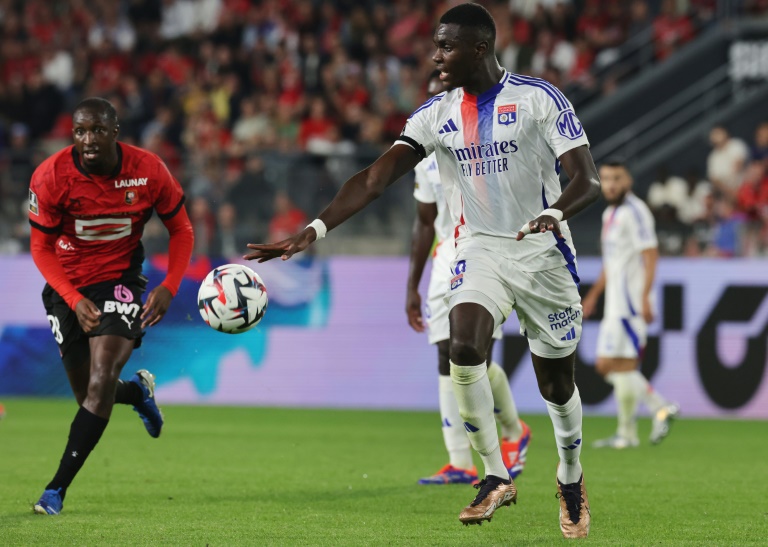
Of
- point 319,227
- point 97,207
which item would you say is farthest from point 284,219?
point 319,227

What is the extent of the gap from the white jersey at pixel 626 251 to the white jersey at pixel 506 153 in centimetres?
563

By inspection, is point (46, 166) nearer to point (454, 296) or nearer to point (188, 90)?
point (454, 296)

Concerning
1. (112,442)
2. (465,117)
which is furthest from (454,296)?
(112,442)

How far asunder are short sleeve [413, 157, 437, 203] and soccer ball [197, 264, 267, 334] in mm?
1960

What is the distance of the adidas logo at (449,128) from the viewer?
6512 mm

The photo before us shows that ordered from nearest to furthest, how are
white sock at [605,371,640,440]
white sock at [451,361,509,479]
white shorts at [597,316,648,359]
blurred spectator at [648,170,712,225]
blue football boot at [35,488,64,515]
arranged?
white sock at [451,361,509,479] → blue football boot at [35,488,64,515] → white sock at [605,371,640,440] → white shorts at [597,316,648,359] → blurred spectator at [648,170,712,225]

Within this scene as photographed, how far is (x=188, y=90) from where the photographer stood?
2042 cm

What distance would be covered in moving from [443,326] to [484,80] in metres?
2.81

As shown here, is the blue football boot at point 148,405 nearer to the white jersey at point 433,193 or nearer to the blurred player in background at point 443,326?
the blurred player in background at point 443,326

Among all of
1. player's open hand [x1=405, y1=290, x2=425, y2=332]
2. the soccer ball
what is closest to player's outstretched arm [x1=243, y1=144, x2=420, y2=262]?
the soccer ball

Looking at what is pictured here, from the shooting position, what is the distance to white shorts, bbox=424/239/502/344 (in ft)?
29.3

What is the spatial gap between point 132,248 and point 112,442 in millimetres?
3975

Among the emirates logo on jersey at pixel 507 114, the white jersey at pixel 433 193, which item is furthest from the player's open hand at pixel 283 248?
the white jersey at pixel 433 193

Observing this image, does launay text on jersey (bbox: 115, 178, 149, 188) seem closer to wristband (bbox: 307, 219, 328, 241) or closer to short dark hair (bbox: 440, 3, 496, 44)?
wristband (bbox: 307, 219, 328, 241)
